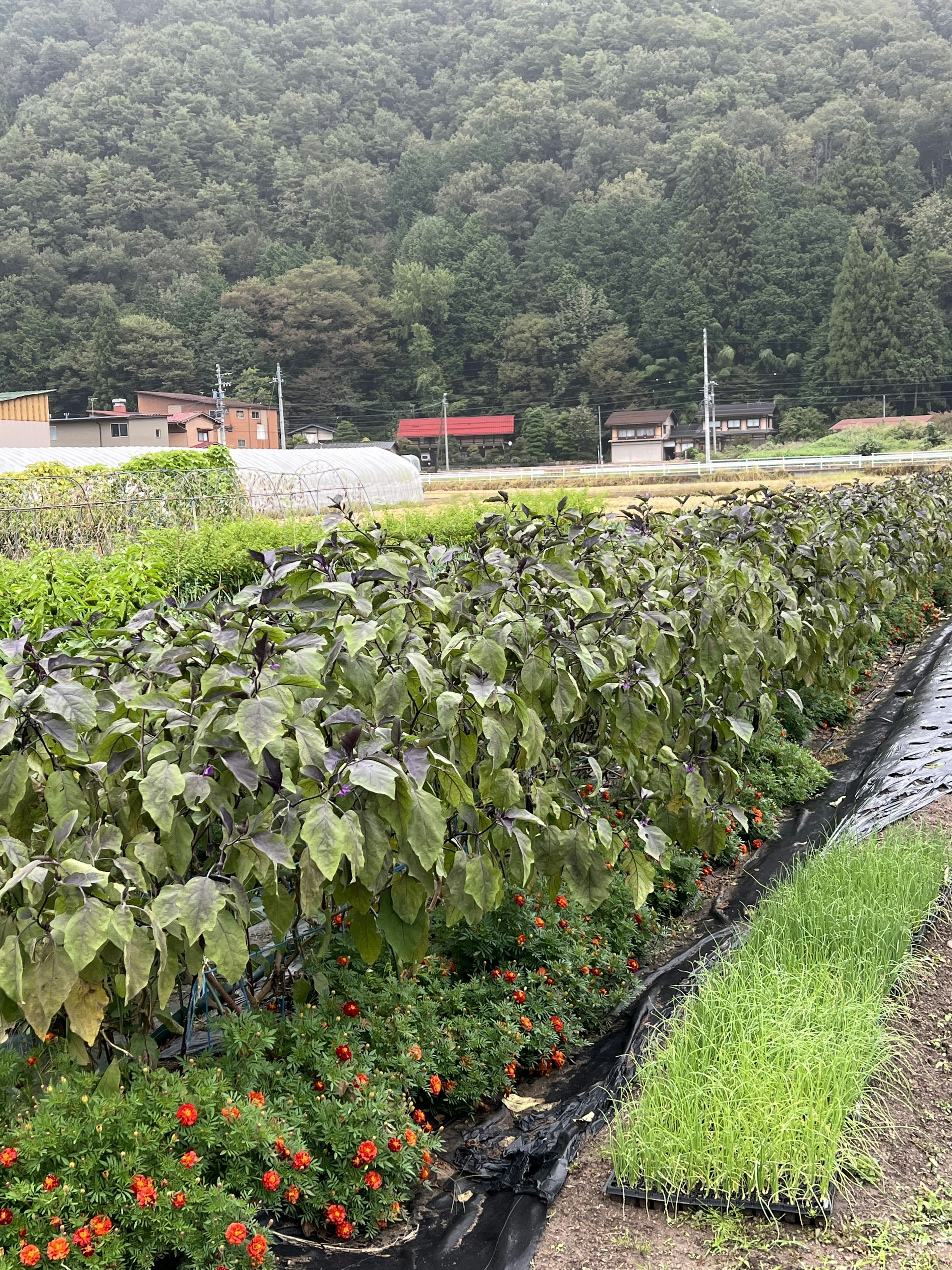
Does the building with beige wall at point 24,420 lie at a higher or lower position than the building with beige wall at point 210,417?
lower

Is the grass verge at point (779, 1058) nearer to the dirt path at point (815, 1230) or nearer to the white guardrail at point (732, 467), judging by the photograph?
the dirt path at point (815, 1230)

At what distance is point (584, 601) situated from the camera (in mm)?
2852

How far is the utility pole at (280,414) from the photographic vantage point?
5103cm

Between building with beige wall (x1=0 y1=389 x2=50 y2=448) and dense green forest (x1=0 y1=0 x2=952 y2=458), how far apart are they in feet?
92.8

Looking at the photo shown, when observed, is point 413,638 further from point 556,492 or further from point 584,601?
point 556,492

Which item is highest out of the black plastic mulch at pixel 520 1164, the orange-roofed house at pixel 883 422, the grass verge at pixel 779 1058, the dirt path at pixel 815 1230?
the orange-roofed house at pixel 883 422

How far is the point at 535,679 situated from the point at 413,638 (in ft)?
1.25

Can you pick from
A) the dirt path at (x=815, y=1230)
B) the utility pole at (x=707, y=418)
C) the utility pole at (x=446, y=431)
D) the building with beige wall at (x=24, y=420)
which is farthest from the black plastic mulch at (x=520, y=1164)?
the utility pole at (x=446, y=431)

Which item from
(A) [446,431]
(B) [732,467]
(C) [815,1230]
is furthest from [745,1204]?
(A) [446,431]

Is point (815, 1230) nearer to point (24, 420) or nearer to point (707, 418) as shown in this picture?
point (24, 420)

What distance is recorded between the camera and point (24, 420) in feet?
88.8

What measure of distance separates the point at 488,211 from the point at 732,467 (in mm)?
38195

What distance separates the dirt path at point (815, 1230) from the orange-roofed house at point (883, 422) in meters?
49.7

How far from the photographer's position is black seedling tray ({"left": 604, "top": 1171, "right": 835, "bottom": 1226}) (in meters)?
1.99
